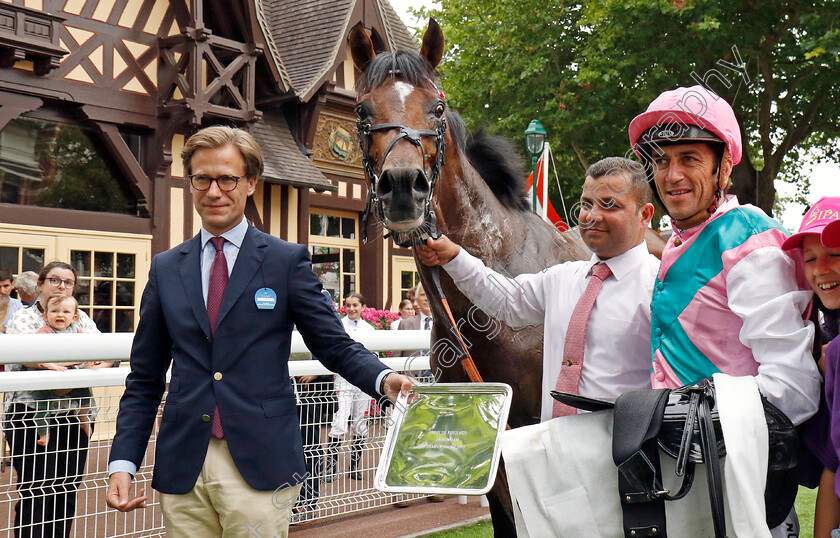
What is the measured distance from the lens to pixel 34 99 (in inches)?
326

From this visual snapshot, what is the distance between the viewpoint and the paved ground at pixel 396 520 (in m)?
4.51

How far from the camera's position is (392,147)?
2.31 metres

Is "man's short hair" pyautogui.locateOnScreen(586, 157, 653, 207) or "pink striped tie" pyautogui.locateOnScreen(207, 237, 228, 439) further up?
"man's short hair" pyautogui.locateOnScreen(586, 157, 653, 207)

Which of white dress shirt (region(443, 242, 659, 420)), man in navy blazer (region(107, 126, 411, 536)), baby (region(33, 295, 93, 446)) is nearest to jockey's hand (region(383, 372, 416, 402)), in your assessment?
man in navy blazer (region(107, 126, 411, 536))

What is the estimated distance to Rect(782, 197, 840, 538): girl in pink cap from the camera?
1590 mm

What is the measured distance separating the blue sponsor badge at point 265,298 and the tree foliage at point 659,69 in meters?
6.37

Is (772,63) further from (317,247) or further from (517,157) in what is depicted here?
(517,157)

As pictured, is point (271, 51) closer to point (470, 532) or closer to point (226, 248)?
point (470, 532)

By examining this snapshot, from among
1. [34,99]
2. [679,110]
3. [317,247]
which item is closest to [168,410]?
[679,110]

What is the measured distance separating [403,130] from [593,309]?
82 centimetres

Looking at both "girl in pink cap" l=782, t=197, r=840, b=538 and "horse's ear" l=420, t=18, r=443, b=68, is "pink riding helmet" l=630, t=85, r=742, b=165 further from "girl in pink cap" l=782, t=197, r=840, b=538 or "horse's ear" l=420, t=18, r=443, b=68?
"horse's ear" l=420, t=18, r=443, b=68

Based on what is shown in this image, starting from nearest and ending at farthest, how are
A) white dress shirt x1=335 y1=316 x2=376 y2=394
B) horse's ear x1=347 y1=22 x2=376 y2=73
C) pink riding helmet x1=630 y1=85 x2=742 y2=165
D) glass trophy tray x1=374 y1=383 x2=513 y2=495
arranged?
1. glass trophy tray x1=374 y1=383 x2=513 y2=495
2. pink riding helmet x1=630 y1=85 x2=742 y2=165
3. horse's ear x1=347 y1=22 x2=376 y2=73
4. white dress shirt x1=335 y1=316 x2=376 y2=394

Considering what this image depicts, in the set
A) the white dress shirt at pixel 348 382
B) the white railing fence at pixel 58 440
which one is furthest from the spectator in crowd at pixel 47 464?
the white dress shirt at pixel 348 382

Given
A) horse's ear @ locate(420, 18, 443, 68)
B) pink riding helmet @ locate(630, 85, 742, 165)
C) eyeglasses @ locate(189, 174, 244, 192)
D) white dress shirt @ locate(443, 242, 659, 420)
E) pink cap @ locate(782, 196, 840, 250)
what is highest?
horse's ear @ locate(420, 18, 443, 68)
